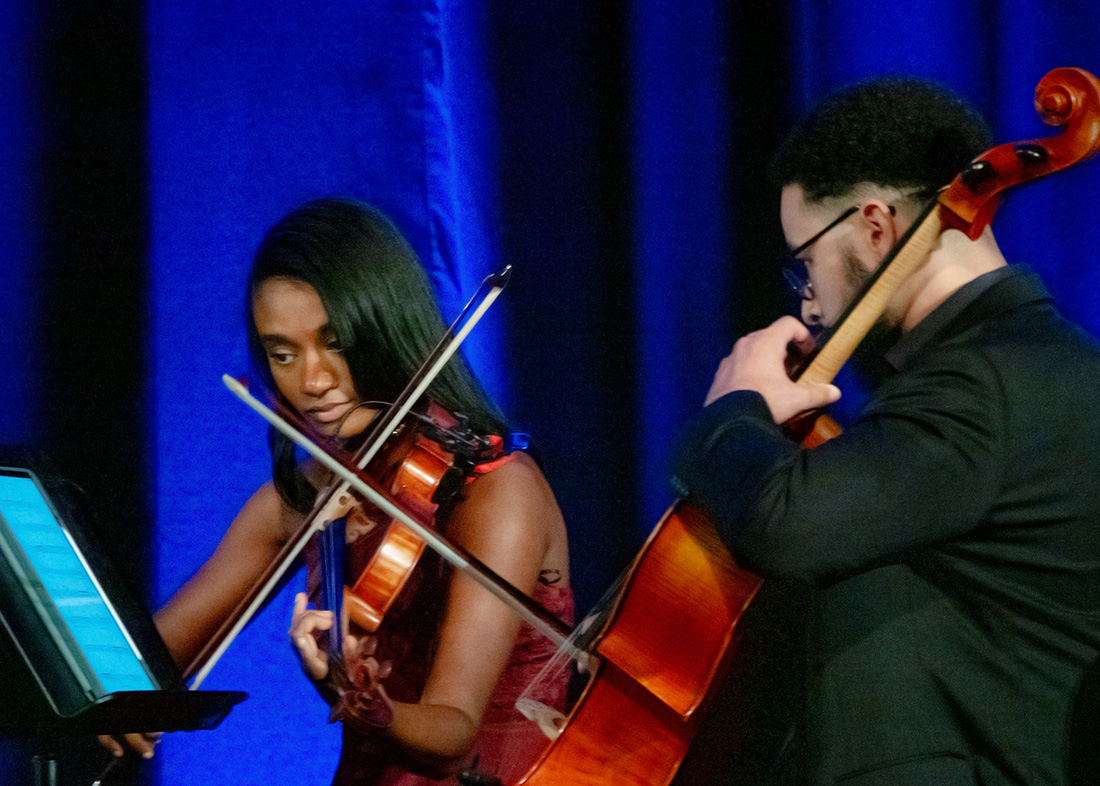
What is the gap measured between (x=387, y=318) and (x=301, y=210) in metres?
0.19

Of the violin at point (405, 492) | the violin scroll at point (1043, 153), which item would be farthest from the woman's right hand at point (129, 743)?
the violin scroll at point (1043, 153)

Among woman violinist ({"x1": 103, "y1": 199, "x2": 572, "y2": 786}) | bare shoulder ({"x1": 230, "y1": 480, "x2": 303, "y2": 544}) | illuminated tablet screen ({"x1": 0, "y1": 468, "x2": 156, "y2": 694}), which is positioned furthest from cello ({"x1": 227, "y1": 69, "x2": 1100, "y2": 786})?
bare shoulder ({"x1": 230, "y1": 480, "x2": 303, "y2": 544})

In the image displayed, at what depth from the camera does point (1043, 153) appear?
0.81 metres

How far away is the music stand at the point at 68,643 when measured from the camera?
32.8 inches

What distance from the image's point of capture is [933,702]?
80cm

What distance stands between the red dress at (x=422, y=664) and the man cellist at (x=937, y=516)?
14.7 inches

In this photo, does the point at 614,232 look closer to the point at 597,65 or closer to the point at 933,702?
the point at 597,65

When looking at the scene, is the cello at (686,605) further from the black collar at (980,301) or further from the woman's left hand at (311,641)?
the woman's left hand at (311,641)

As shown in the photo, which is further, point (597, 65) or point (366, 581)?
point (597, 65)

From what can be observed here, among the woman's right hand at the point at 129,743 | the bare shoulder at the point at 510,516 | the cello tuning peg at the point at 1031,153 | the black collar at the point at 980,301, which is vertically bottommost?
the woman's right hand at the point at 129,743

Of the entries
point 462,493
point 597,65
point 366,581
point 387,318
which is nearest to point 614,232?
point 597,65

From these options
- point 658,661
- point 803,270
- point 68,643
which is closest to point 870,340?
point 803,270

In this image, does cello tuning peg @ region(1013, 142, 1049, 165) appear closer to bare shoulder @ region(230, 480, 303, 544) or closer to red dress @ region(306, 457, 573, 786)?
red dress @ region(306, 457, 573, 786)

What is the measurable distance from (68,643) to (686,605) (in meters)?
0.50
